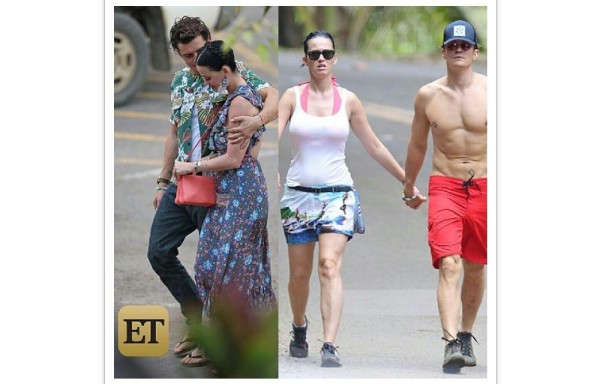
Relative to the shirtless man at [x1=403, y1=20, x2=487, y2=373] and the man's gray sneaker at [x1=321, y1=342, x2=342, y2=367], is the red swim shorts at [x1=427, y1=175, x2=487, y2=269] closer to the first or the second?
the shirtless man at [x1=403, y1=20, x2=487, y2=373]

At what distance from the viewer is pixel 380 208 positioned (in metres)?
8.80

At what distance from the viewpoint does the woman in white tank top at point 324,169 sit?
8.34 meters

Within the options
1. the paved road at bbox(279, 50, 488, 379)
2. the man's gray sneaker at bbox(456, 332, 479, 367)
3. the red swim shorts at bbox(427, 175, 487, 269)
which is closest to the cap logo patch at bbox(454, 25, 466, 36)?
the paved road at bbox(279, 50, 488, 379)

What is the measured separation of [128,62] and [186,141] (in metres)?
0.50

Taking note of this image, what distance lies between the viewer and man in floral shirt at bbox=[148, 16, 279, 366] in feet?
27.3

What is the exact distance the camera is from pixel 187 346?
8.57m

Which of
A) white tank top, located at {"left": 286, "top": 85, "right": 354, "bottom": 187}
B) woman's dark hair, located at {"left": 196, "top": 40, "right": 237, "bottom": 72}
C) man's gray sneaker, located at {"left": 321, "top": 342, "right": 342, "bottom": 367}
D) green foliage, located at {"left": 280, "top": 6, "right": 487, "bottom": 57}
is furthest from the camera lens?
man's gray sneaker, located at {"left": 321, "top": 342, "right": 342, "bottom": 367}

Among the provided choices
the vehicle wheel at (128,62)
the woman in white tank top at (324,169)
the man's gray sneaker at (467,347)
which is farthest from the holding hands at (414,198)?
the vehicle wheel at (128,62)

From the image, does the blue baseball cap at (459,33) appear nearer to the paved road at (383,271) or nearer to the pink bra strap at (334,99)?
the paved road at (383,271)

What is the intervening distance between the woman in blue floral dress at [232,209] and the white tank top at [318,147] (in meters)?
0.18
